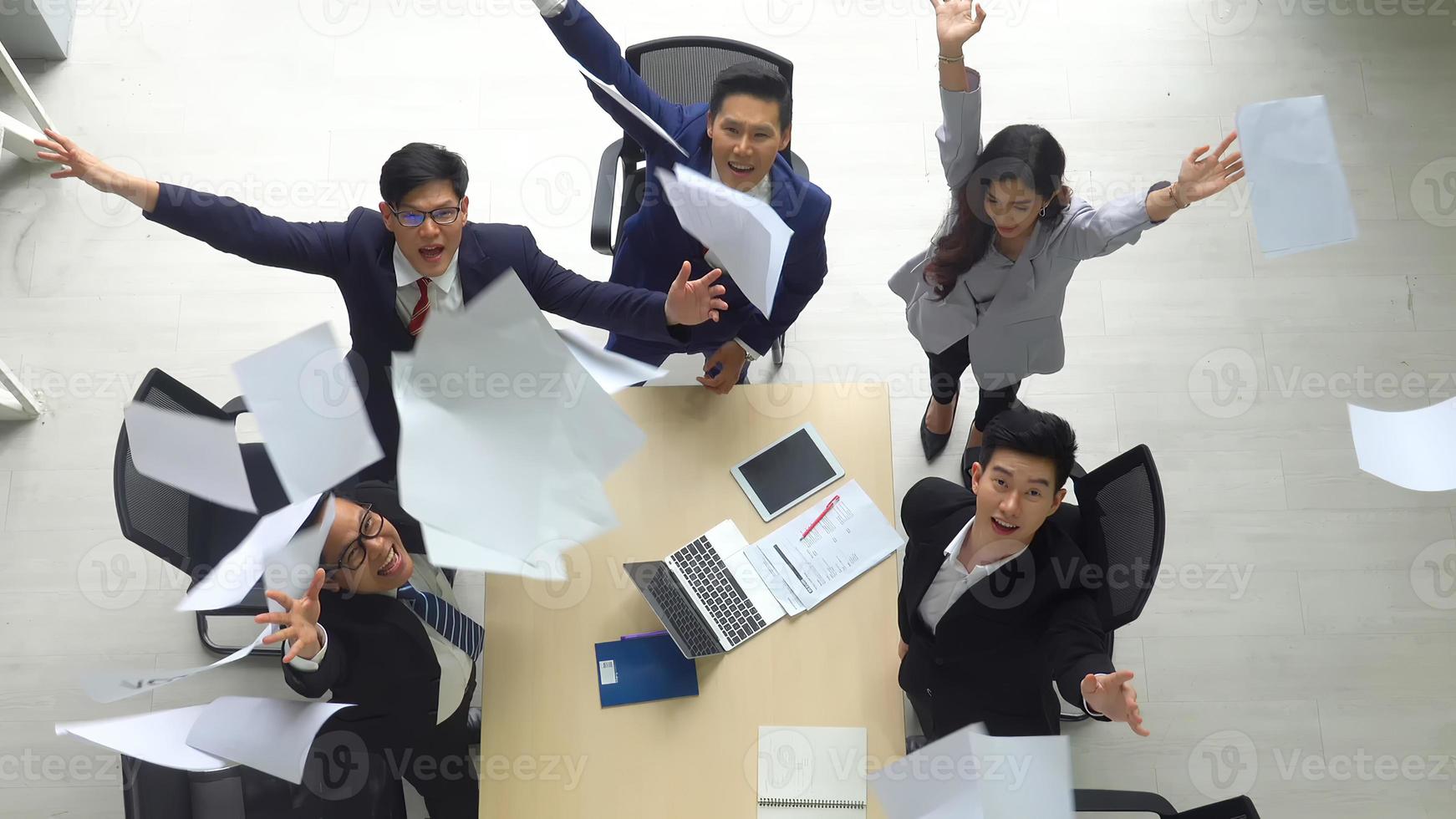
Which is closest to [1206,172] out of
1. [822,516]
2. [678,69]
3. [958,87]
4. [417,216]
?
[958,87]

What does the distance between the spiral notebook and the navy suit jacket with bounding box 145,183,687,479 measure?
0.87 metres

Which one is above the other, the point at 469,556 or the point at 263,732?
the point at 469,556

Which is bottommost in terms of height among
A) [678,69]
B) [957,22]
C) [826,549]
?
[826,549]

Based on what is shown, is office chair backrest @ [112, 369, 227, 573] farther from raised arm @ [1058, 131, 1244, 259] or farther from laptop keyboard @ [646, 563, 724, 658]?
raised arm @ [1058, 131, 1244, 259]

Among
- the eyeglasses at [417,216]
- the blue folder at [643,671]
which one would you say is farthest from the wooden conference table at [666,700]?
the eyeglasses at [417,216]

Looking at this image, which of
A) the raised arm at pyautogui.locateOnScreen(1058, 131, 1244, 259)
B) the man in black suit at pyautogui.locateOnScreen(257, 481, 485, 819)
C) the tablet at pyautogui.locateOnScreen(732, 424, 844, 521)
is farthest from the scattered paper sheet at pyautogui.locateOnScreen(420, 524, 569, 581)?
the raised arm at pyautogui.locateOnScreen(1058, 131, 1244, 259)

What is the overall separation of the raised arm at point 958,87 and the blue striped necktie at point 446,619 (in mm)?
1407

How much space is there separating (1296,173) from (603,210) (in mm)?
1483

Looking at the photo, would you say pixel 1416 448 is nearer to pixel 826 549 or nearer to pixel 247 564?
pixel 826 549

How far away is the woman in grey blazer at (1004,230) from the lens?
6.70ft

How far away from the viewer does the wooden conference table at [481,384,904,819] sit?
2029mm

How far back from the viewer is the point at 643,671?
2.10 meters

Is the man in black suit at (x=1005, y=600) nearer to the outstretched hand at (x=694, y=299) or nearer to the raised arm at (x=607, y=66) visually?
the outstretched hand at (x=694, y=299)

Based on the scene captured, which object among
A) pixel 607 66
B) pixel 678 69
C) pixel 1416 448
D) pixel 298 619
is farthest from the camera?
pixel 678 69
